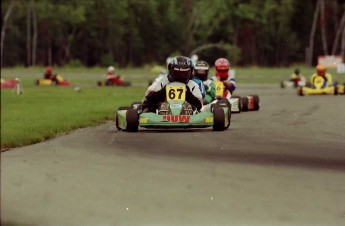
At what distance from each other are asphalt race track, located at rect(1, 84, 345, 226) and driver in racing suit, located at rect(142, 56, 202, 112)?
0.59 m

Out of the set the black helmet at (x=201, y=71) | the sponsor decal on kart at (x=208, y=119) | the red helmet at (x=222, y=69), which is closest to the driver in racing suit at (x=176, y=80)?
the sponsor decal on kart at (x=208, y=119)

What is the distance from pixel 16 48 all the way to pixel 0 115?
54203 mm

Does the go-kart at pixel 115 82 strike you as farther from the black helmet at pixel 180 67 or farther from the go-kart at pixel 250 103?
the black helmet at pixel 180 67

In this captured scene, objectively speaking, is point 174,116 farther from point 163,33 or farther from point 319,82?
point 163,33

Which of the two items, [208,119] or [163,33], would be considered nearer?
[208,119]

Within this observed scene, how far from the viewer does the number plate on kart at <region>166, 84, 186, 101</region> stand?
558 inches

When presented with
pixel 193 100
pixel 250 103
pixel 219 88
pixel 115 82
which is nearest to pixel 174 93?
pixel 193 100

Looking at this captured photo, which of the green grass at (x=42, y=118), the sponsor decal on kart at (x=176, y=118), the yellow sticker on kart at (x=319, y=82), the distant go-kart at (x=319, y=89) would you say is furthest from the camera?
the yellow sticker on kart at (x=319, y=82)

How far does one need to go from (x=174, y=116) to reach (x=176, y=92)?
19.9 inches

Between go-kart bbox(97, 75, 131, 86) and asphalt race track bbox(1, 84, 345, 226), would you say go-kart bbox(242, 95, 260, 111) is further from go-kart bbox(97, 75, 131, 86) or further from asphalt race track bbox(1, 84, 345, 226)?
go-kart bbox(97, 75, 131, 86)

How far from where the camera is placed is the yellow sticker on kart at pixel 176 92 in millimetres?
14172

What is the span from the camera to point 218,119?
558 inches

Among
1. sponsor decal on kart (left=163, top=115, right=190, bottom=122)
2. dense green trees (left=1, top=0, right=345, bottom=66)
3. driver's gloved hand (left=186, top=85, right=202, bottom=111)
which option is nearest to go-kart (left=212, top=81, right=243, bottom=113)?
driver's gloved hand (left=186, top=85, right=202, bottom=111)

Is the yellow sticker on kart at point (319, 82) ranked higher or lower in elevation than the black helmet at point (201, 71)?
lower
